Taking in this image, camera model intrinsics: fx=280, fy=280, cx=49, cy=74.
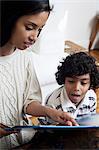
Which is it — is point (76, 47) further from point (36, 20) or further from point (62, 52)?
point (36, 20)

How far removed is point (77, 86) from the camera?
58cm

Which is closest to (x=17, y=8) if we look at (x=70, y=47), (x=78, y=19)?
(x=70, y=47)

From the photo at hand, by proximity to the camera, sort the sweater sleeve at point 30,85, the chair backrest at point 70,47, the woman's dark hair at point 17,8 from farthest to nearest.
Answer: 1. the chair backrest at point 70,47
2. the sweater sleeve at point 30,85
3. the woman's dark hair at point 17,8

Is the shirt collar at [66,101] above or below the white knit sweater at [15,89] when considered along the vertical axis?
below

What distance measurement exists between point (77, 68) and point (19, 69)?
0.12m

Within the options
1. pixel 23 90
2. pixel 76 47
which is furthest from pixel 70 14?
pixel 23 90

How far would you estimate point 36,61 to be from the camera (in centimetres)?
65

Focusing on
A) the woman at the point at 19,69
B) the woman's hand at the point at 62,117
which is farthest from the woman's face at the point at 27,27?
the woman's hand at the point at 62,117

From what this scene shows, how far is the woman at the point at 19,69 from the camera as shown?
447mm

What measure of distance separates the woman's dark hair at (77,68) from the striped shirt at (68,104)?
0.9 inches

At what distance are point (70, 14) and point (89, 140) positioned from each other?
391 millimetres

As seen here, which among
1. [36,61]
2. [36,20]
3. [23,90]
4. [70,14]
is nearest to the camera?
→ [36,20]

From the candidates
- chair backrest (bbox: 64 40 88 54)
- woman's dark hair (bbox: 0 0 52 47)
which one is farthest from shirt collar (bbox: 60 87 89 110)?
woman's dark hair (bbox: 0 0 52 47)

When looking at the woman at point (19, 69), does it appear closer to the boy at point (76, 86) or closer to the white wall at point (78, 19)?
the boy at point (76, 86)
